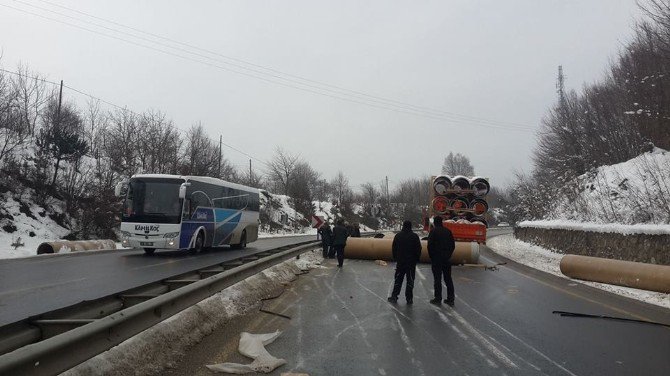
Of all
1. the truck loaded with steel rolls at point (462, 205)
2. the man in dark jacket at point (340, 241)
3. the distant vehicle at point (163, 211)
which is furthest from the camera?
the truck loaded with steel rolls at point (462, 205)

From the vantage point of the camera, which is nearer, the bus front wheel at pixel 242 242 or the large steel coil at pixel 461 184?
the large steel coil at pixel 461 184

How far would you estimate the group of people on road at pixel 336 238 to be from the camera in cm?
1812

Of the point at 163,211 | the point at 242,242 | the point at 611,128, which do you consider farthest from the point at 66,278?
the point at 611,128

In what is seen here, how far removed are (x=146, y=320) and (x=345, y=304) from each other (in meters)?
5.39

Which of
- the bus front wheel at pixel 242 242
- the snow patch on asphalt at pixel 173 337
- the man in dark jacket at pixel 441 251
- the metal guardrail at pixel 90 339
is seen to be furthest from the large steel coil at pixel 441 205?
the metal guardrail at pixel 90 339

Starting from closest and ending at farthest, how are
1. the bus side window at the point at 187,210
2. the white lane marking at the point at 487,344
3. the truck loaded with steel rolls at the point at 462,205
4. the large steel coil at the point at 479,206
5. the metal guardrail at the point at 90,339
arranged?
1. the metal guardrail at the point at 90,339
2. the white lane marking at the point at 487,344
3. the bus side window at the point at 187,210
4. the truck loaded with steel rolls at the point at 462,205
5. the large steel coil at the point at 479,206

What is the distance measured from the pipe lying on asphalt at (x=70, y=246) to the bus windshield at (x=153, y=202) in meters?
3.94

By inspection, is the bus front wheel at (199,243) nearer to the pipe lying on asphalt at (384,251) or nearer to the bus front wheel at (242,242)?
the bus front wheel at (242,242)

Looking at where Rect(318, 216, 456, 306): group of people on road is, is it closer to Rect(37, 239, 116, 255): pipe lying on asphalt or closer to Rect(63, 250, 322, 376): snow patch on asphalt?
Rect(63, 250, 322, 376): snow patch on asphalt

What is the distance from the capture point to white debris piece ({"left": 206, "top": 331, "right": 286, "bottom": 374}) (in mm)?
5426

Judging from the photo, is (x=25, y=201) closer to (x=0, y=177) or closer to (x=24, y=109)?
(x=0, y=177)

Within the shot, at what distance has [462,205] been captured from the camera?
20547mm

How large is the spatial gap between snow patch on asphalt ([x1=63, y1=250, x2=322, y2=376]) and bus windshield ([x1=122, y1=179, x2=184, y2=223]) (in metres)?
9.60

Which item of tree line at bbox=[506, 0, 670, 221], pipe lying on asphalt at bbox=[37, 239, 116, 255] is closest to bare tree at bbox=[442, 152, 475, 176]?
tree line at bbox=[506, 0, 670, 221]
